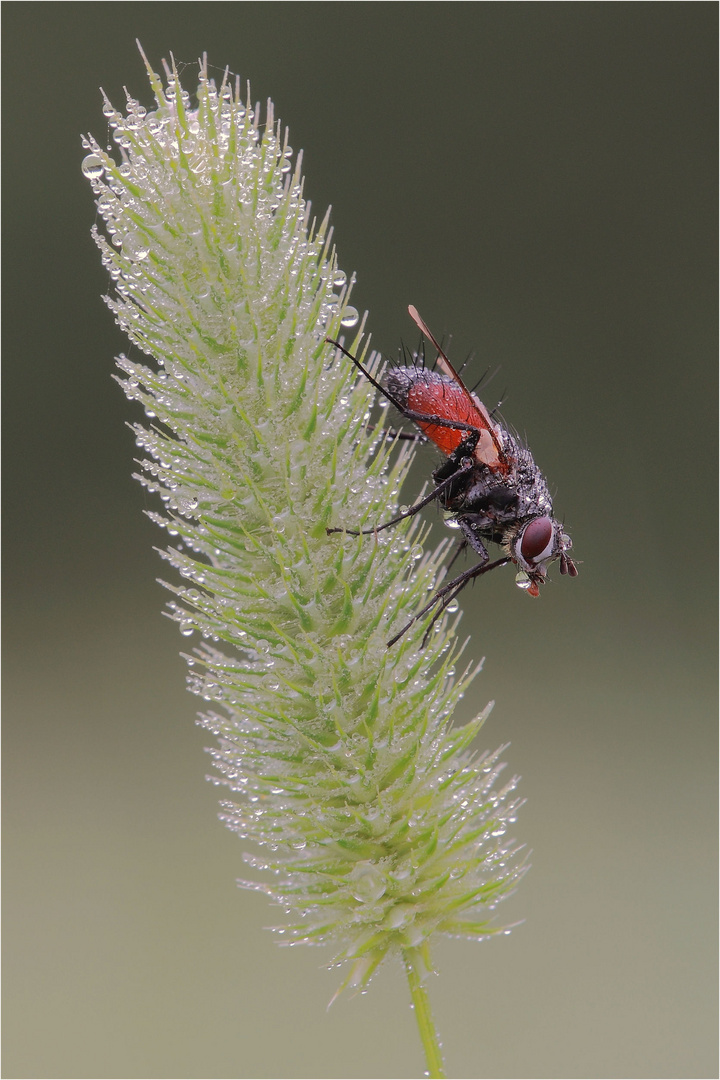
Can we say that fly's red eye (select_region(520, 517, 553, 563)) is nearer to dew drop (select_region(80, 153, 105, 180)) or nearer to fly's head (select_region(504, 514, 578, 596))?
fly's head (select_region(504, 514, 578, 596))

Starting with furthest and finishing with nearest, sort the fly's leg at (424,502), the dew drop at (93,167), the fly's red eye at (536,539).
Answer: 1. the fly's red eye at (536,539)
2. the fly's leg at (424,502)
3. the dew drop at (93,167)

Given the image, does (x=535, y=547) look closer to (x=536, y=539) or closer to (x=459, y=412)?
(x=536, y=539)

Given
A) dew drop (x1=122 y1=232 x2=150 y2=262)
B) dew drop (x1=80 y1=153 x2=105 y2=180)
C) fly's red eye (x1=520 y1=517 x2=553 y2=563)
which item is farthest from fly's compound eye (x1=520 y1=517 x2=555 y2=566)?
dew drop (x1=80 y1=153 x2=105 y2=180)

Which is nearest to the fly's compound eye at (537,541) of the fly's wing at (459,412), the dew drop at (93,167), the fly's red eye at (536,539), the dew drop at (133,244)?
the fly's red eye at (536,539)

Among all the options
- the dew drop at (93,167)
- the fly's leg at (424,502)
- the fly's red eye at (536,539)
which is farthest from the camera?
the fly's red eye at (536,539)

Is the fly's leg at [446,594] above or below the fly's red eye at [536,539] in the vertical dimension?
below

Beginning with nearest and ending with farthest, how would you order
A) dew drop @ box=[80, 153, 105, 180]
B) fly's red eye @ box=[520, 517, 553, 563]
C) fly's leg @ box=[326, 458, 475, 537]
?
dew drop @ box=[80, 153, 105, 180] < fly's leg @ box=[326, 458, 475, 537] < fly's red eye @ box=[520, 517, 553, 563]

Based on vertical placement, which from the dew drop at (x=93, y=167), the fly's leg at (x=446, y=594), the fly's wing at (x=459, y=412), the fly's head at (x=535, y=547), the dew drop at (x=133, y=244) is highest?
the fly's wing at (x=459, y=412)

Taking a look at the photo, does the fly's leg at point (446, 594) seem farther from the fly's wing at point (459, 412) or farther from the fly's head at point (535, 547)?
the fly's wing at point (459, 412)
